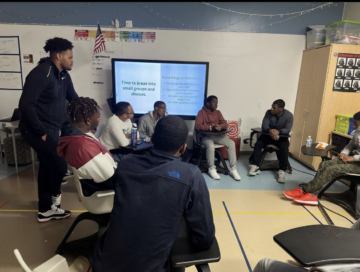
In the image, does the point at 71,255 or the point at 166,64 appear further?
the point at 166,64

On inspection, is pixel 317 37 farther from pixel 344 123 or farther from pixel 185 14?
pixel 185 14

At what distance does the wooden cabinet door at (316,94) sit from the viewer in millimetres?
3614

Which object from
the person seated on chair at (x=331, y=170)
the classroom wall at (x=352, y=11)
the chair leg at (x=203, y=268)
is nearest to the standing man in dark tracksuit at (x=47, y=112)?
the chair leg at (x=203, y=268)

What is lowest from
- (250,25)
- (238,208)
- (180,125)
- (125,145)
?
(238,208)

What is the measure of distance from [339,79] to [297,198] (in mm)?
2103

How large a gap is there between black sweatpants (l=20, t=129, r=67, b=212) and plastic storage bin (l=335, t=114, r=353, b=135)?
12.3ft

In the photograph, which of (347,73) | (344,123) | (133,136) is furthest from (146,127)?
(347,73)

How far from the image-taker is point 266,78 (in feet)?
14.3

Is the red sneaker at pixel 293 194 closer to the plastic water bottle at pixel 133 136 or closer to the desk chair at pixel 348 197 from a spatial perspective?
the desk chair at pixel 348 197

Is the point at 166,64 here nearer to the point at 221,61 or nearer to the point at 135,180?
the point at 221,61

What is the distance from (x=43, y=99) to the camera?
1990mm

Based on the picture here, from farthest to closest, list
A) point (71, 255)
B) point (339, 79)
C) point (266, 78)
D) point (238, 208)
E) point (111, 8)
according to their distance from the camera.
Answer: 1. point (266, 78)
2. point (111, 8)
3. point (339, 79)
4. point (238, 208)
5. point (71, 255)

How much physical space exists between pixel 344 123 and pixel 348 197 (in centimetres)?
124

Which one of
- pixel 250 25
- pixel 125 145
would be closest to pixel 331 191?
pixel 125 145
